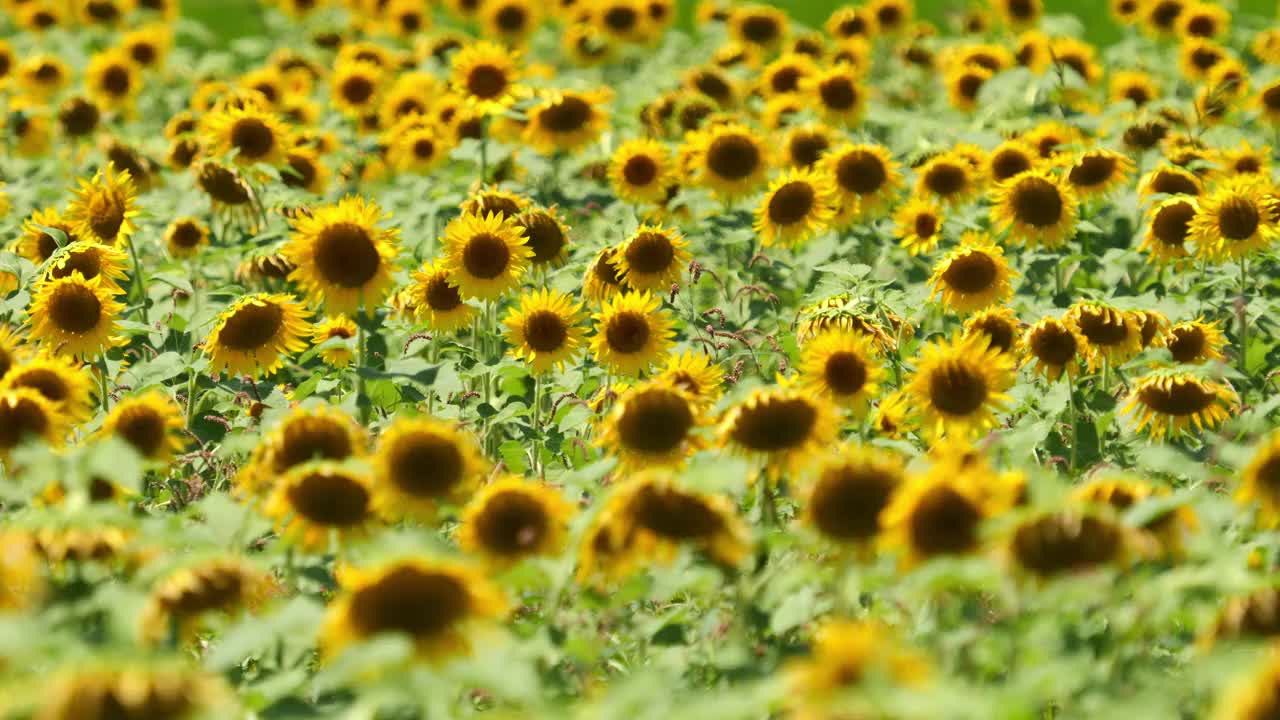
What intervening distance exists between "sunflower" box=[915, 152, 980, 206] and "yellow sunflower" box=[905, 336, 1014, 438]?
262 cm

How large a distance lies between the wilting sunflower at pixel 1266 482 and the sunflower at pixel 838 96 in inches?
196

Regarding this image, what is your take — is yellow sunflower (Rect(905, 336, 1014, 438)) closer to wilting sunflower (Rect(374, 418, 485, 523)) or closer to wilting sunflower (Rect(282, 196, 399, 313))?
wilting sunflower (Rect(374, 418, 485, 523))

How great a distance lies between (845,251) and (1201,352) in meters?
1.88

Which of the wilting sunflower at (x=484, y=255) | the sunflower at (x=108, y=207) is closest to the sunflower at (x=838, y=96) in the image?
the wilting sunflower at (x=484, y=255)

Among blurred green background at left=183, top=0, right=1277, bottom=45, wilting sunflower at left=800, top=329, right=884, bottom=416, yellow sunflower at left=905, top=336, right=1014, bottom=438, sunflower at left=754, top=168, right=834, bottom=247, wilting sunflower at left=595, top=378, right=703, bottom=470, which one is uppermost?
blurred green background at left=183, top=0, right=1277, bottom=45

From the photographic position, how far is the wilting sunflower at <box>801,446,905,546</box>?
113 inches

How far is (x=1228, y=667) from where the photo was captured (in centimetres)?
214

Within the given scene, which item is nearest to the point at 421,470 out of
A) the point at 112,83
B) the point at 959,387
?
the point at 959,387

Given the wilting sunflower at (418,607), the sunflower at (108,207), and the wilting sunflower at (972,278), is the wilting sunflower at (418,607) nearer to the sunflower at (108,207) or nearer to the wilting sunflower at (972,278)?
the wilting sunflower at (972,278)

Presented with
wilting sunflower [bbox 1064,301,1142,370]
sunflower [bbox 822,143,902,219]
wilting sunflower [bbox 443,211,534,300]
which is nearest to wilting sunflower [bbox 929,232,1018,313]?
wilting sunflower [bbox 1064,301,1142,370]

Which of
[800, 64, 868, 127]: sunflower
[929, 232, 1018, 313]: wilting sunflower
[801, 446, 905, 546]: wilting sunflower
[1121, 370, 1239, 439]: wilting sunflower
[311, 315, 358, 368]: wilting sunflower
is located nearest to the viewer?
[801, 446, 905, 546]: wilting sunflower

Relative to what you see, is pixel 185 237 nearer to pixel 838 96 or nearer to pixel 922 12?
pixel 838 96

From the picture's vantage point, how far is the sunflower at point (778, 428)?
3.33 m

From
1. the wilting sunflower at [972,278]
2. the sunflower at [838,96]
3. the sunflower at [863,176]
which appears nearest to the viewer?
the wilting sunflower at [972,278]
